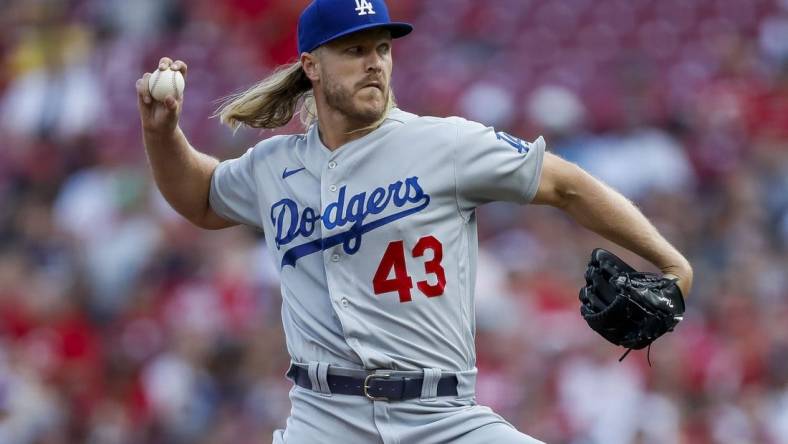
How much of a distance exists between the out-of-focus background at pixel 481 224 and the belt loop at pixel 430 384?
10.0ft

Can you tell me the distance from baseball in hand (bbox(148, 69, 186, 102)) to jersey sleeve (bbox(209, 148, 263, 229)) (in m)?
0.28

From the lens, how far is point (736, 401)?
696cm

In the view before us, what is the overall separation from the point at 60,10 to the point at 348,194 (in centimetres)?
834

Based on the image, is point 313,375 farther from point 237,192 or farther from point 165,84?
point 165,84

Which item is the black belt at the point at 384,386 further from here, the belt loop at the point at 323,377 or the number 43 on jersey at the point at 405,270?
the number 43 on jersey at the point at 405,270

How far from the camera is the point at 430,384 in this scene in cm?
377

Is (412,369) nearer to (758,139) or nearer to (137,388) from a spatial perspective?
(137,388)

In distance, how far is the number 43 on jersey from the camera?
3.78 metres

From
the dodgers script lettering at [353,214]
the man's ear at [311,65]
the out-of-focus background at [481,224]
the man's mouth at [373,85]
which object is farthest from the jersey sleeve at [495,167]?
the out-of-focus background at [481,224]

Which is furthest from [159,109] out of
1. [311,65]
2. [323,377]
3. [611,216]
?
[611,216]

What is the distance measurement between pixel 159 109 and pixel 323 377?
0.93 meters

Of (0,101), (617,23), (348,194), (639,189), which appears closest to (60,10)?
(0,101)

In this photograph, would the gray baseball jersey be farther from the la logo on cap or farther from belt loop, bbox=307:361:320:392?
the la logo on cap

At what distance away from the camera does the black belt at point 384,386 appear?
3.74 meters
